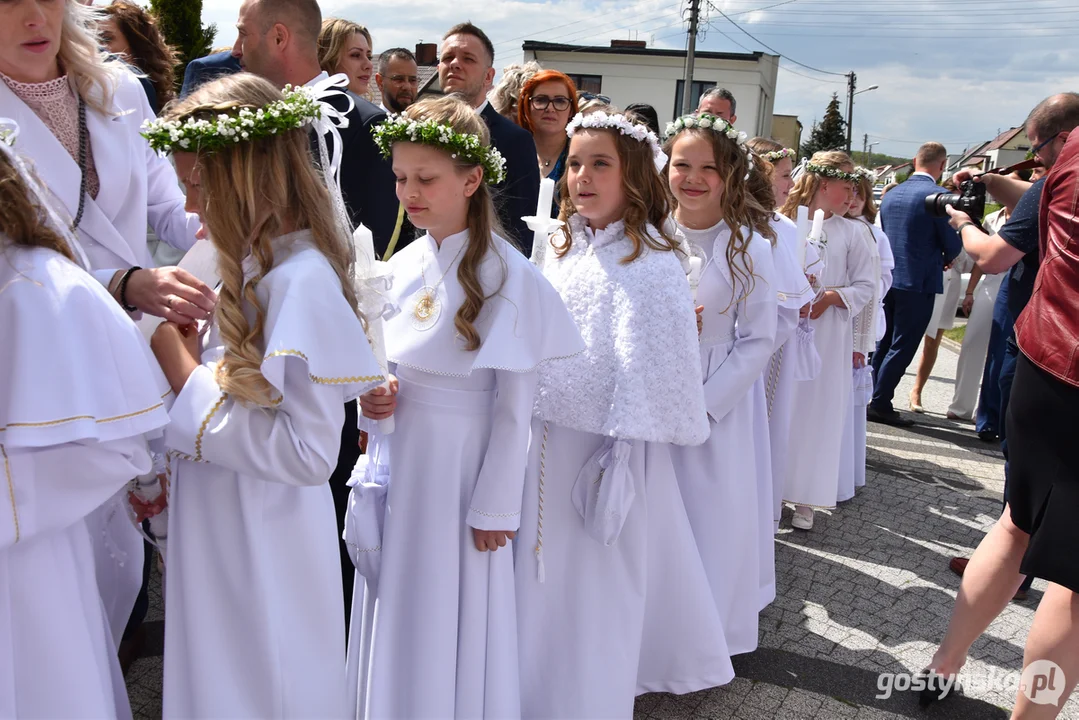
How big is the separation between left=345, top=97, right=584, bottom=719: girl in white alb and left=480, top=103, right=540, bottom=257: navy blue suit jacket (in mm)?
1665

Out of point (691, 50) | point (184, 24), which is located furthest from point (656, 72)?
point (184, 24)

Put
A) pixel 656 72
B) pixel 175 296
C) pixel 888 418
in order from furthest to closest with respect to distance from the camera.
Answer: pixel 656 72 → pixel 888 418 → pixel 175 296

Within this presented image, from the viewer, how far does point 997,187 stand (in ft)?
11.8

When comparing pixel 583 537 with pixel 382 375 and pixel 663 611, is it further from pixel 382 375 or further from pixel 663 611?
pixel 382 375

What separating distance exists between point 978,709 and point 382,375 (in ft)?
8.99

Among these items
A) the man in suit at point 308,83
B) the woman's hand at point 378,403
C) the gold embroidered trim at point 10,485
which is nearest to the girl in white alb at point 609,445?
the woman's hand at point 378,403

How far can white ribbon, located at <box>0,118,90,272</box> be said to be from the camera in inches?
70.3

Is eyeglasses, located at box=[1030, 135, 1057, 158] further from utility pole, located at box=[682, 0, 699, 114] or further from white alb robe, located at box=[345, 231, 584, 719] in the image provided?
utility pole, located at box=[682, 0, 699, 114]

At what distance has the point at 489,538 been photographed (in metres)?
2.53

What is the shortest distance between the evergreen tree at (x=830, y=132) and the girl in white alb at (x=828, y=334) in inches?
2251

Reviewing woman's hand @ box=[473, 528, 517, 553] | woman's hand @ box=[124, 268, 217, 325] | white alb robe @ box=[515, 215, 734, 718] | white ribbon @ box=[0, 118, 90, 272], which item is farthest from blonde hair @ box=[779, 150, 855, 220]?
white ribbon @ box=[0, 118, 90, 272]

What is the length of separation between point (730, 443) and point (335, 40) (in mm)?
3434

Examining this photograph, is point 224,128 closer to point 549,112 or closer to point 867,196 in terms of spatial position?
point 549,112

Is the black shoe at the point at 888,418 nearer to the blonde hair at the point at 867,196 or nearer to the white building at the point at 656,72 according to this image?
the blonde hair at the point at 867,196
